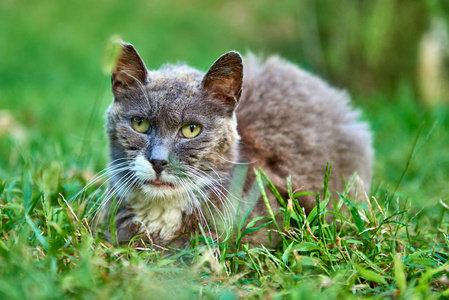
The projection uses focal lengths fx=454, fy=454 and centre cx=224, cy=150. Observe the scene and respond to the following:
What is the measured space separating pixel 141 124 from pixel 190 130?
0.84ft

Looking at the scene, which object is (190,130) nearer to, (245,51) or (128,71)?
(128,71)

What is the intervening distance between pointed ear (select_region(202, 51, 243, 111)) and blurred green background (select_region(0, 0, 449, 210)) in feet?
2.18

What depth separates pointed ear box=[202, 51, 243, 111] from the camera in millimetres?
2383

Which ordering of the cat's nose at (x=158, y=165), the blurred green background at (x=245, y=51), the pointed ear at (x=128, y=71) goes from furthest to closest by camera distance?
the blurred green background at (x=245, y=51)
the pointed ear at (x=128, y=71)
the cat's nose at (x=158, y=165)

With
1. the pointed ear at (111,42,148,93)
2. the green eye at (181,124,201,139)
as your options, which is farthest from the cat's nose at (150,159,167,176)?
the pointed ear at (111,42,148,93)

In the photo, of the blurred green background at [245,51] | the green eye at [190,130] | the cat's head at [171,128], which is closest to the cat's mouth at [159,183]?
the cat's head at [171,128]

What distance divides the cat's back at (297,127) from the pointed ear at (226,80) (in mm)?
364

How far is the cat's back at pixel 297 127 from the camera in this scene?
287 centimetres

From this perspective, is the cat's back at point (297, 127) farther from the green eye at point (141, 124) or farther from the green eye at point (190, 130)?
the green eye at point (141, 124)

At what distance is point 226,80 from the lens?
2.44 meters

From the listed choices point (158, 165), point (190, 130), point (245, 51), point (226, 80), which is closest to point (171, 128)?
point (190, 130)

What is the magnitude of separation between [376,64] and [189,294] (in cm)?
511

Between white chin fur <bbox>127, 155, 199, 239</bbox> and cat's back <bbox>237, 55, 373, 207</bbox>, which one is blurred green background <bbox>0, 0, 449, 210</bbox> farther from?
white chin fur <bbox>127, 155, 199, 239</bbox>

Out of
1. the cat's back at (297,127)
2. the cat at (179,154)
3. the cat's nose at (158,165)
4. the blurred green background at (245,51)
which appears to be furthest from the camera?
the blurred green background at (245,51)
